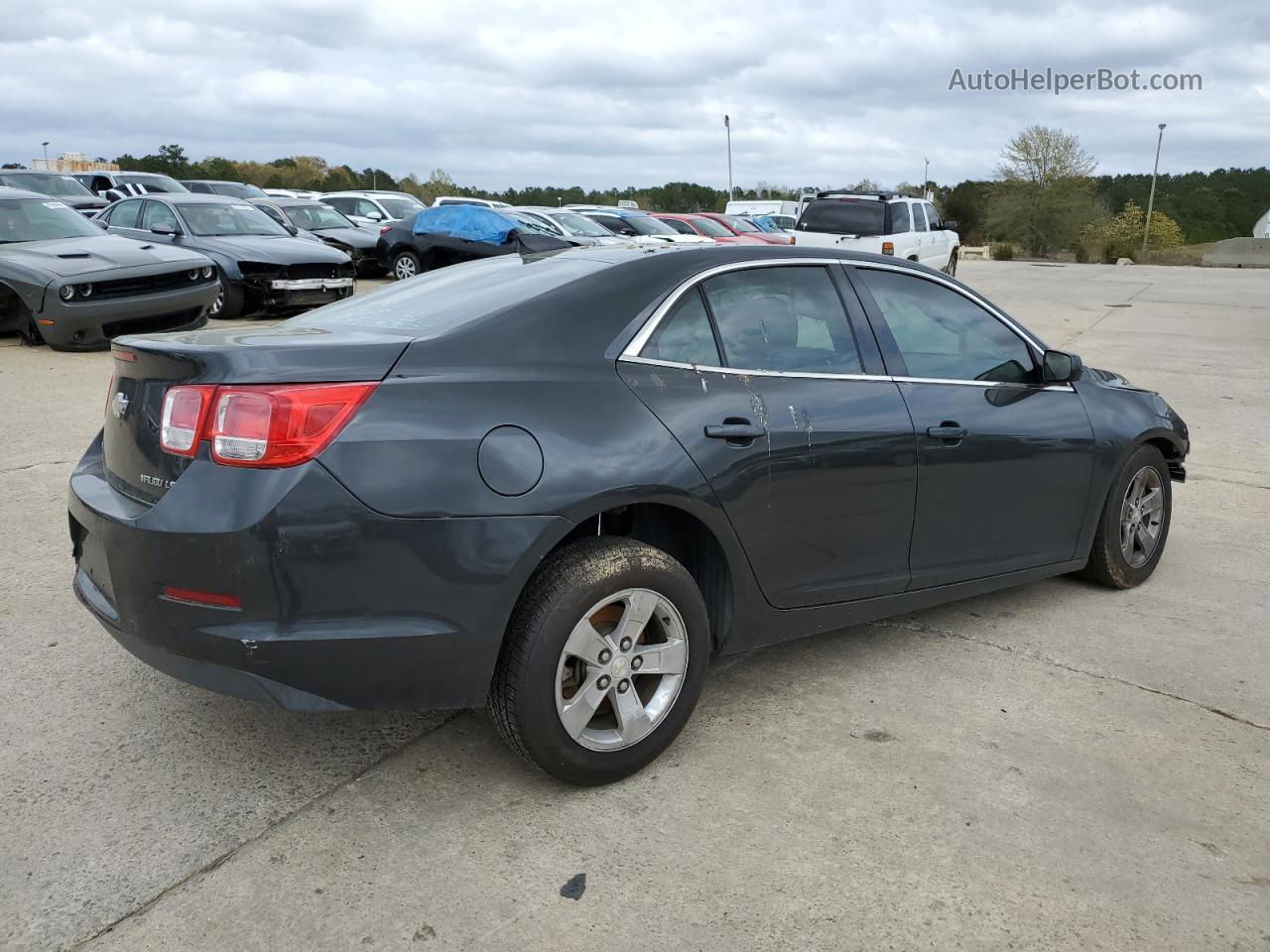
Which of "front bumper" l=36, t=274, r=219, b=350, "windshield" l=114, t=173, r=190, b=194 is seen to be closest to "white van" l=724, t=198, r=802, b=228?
"windshield" l=114, t=173, r=190, b=194

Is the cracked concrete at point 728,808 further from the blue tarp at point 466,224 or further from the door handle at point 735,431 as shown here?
the blue tarp at point 466,224

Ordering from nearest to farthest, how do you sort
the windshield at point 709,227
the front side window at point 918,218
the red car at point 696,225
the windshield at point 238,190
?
the front side window at point 918,218, the windshield at point 238,190, the red car at point 696,225, the windshield at point 709,227

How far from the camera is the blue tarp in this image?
17250 millimetres

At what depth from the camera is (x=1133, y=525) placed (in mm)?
4906

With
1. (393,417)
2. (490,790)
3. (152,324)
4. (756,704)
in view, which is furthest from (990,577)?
(152,324)

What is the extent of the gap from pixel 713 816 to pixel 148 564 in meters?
1.65

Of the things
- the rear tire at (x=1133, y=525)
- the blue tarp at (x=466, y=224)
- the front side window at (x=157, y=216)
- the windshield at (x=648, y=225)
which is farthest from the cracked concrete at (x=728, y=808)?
the windshield at (x=648, y=225)

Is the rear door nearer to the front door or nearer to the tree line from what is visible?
the front door

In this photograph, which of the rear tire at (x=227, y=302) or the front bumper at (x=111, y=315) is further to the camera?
the rear tire at (x=227, y=302)

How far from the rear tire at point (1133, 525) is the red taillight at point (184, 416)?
367 cm

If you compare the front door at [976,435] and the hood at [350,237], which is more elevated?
the hood at [350,237]

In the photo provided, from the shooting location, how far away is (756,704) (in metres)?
3.72

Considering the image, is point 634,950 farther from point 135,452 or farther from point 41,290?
point 41,290

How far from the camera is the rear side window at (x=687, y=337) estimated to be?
3.33 metres
